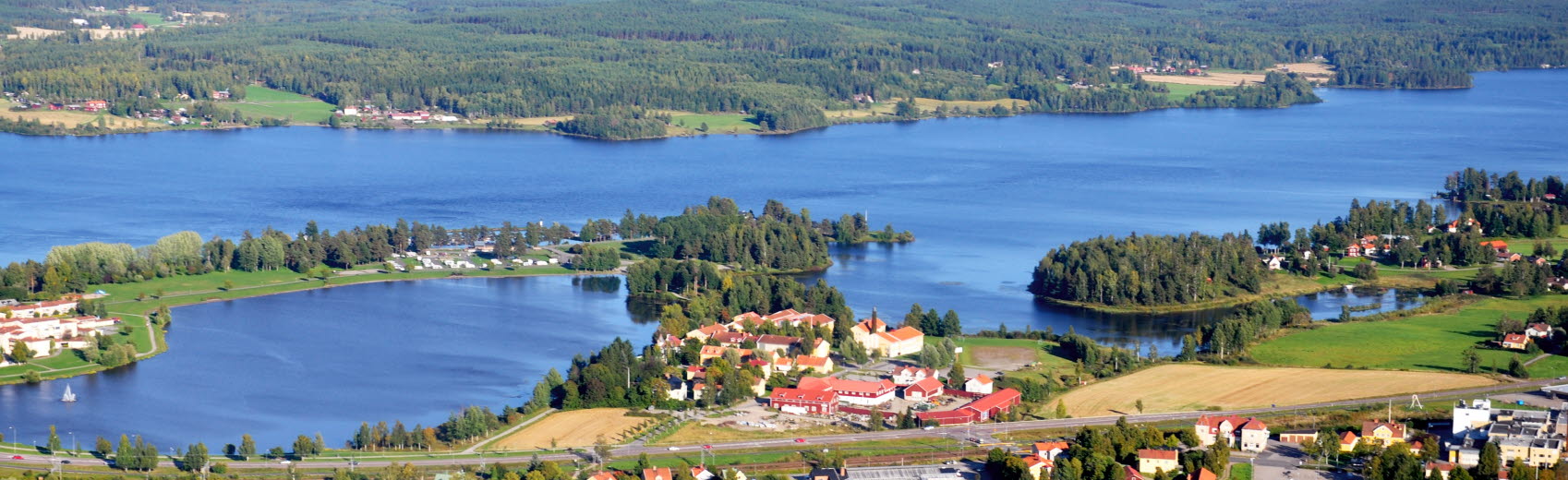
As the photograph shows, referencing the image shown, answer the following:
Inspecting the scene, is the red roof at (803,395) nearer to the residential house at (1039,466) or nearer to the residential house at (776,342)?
the residential house at (776,342)

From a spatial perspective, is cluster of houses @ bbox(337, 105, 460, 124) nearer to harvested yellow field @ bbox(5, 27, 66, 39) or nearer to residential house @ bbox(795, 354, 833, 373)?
harvested yellow field @ bbox(5, 27, 66, 39)

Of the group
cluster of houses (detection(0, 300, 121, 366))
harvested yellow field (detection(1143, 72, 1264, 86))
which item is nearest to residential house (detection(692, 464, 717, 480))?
→ cluster of houses (detection(0, 300, 121, 366))

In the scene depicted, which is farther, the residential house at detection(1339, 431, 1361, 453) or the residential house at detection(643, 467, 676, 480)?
the residential house at detection(1339, 431, 1361, 453)

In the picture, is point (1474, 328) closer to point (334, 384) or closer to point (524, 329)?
point (524, 329)

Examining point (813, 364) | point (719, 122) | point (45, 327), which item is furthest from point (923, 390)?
point (719, 122)

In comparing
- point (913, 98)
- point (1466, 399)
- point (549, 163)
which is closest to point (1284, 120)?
point (913, 98)

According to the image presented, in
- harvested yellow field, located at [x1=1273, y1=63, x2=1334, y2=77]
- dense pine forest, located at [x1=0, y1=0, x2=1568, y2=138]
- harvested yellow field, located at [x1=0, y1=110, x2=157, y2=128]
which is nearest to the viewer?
harvested yellow field, located at [x1=0, y1=110, x2=157, y2=128]

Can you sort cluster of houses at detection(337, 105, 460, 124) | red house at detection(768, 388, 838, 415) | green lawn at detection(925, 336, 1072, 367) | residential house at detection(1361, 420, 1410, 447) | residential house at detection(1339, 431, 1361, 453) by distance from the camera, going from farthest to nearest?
1. cluster of houses at detection(337, 105, 460, 124)
2. green lawn at detection(925, 336, 1072, 367)
3. red house at detection(768, 388, 838, 415)
4. residential house at detection(1361, 420, 1410, 447)
5. residential house at detection(1339, 431, 1361, 453)
